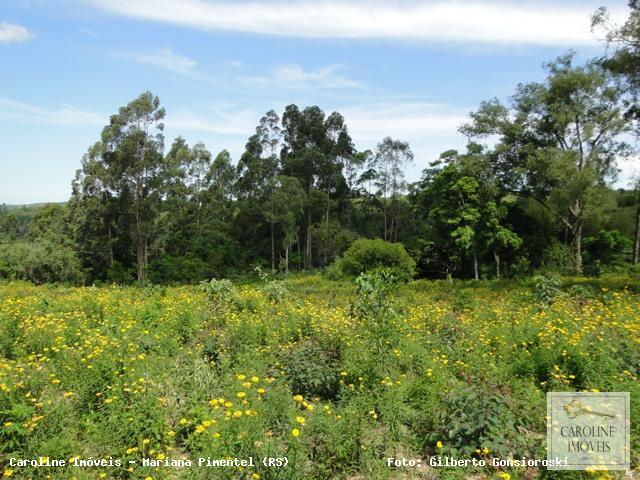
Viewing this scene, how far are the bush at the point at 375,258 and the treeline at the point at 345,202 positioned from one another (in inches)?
190

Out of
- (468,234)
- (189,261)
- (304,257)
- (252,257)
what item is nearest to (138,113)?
(189,261)

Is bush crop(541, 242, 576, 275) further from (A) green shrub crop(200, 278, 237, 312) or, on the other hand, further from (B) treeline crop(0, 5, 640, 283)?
(A) green shrub crop(200, 278, 237, 312)

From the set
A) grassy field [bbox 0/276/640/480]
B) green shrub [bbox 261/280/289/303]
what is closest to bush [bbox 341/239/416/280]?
green shrub [bbox 261/280/289/303]

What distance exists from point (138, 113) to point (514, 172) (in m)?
28.3

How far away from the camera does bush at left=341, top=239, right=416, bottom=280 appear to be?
2475cm

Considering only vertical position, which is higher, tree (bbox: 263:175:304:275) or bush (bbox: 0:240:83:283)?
tree (bbox: 263:175:304:275)

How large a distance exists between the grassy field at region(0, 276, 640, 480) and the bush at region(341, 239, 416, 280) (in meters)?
16.6

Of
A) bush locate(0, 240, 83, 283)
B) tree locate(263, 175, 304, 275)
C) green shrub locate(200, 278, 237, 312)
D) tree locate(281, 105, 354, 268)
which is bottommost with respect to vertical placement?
bush locate(0, 240, 83, 283)

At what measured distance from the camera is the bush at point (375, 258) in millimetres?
24750

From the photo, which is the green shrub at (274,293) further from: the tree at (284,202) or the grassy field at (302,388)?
the tree at (284,202)

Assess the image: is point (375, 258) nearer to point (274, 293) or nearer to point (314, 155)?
point (274, 293)

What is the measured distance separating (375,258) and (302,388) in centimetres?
1989

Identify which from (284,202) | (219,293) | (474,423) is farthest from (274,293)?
(284,202)

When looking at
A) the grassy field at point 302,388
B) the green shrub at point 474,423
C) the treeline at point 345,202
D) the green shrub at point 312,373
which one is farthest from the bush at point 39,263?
the green shrub at point 474,423
